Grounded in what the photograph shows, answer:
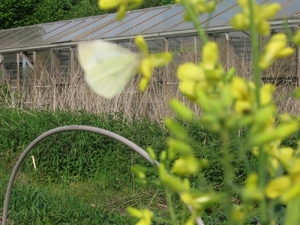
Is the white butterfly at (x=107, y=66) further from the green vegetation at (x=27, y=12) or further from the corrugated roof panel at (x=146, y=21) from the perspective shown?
the green vegetation at (x=27, y=12)

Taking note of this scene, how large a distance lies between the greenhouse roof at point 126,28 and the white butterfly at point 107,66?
6.58 metres

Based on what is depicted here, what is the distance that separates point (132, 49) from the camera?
7.98 meters

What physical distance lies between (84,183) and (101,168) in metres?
0.22

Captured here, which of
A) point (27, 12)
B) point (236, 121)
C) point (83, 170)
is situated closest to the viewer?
point (236, 121)

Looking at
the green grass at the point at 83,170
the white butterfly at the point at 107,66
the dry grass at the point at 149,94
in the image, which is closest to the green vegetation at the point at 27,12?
the dry grass at the point at 149,94

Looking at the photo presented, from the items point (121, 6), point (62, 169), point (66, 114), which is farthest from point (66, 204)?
point (121, 6)

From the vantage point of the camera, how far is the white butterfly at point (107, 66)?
0.42 metres

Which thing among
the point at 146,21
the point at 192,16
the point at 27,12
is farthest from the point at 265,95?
the point at 27,12

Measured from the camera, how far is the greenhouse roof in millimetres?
7609

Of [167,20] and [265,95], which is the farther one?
[167,20]

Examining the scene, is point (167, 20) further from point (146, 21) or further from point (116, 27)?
point (116, 27)

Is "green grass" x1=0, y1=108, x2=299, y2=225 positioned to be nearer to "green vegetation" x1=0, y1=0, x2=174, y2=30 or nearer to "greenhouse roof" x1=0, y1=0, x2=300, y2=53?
"greenhouse roof" x1=0, y1=0, x2=300, y2=53

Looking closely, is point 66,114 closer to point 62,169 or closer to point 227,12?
point 62,169

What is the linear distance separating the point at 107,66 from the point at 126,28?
9.19 meters
